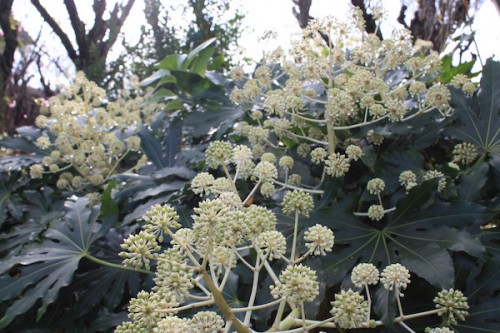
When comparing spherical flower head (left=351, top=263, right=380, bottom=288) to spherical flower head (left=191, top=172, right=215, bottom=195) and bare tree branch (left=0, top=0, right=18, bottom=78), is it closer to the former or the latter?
spherical flower head (left=191, top=172, right=215, bottom=195)

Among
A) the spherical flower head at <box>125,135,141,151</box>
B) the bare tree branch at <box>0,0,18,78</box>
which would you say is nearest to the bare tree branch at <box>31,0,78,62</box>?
the bare tree branch at <box>0,0,18,78</box>

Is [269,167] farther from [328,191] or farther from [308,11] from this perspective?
[308,11]

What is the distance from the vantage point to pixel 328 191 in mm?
1131

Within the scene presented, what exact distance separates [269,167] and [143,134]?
2.99 feet

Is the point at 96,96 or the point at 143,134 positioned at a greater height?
the point at 96,96

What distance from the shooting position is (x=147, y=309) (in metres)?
0.58

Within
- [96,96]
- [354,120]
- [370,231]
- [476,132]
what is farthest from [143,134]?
[476,132]

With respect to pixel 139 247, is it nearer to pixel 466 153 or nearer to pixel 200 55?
pixel 466 153

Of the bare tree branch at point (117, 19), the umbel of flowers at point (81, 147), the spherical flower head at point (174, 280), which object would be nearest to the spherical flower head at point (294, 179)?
the spherical flower head at point (174, 280)

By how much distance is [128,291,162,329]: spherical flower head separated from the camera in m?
0.58

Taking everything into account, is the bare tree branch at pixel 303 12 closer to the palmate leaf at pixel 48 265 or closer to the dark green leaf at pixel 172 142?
the dark green leaf at pixel 172 142

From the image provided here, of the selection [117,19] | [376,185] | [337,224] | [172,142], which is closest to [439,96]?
[376,185]

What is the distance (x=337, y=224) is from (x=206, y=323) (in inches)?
20.3

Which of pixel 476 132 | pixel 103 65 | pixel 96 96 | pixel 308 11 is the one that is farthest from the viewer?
pixel 103 65
